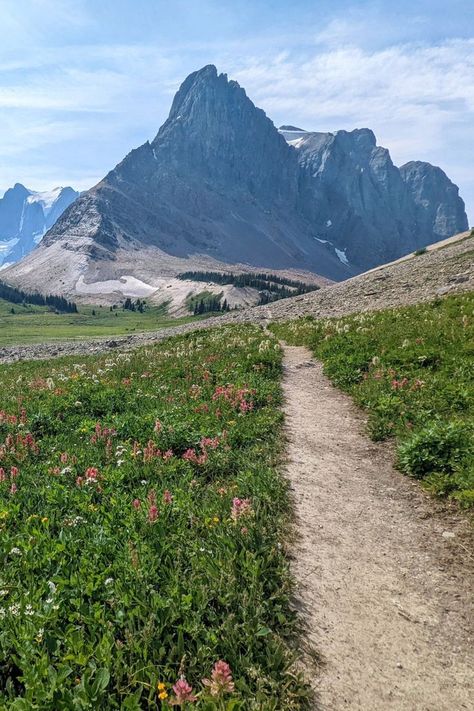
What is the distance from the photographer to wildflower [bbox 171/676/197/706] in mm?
4129

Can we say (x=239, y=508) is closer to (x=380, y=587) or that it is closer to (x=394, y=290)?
(x=380, y=587)

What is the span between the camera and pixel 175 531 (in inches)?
267

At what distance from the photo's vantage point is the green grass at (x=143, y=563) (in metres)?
4.44

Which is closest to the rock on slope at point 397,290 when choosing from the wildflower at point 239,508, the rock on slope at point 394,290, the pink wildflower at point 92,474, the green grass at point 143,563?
the rock on slope at point 394,290

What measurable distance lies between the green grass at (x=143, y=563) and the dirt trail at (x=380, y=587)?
1.43 feet

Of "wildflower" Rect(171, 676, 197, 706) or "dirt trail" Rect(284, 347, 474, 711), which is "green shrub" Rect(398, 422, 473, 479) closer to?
"dirt trail" Rect(284, 347, 474, 711)

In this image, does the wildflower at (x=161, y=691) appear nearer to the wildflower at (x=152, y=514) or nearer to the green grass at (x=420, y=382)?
the wildflower at (x=152, y=514)

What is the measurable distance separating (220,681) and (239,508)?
2.98 m

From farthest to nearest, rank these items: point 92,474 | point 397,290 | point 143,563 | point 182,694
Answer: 1. point 397,290
2. point 92,474
3. point 143,563
4. point 182,694

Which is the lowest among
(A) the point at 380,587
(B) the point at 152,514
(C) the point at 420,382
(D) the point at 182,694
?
(A) the point at 380,587

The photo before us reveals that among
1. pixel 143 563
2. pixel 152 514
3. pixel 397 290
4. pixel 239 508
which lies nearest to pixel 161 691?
pixel 143 563

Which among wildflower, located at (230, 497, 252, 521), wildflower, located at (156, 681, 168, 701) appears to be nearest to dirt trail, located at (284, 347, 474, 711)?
wildflower, located at (230, 497, 252, 521)

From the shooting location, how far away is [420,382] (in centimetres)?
1268

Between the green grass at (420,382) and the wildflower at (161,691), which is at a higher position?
the green grass at (420,382)
